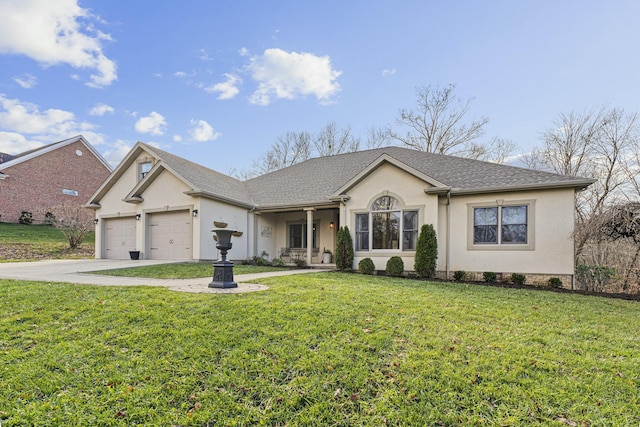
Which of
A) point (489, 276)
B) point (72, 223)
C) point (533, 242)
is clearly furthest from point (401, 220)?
point (72, 223)

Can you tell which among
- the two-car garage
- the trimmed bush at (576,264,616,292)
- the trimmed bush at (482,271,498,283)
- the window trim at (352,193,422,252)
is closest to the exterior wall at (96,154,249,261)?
the two-car garage

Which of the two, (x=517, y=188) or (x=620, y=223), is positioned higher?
(x=517, y=188)

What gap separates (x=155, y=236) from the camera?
600 inches

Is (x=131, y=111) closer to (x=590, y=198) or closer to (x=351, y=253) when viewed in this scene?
(x=351, y=253)

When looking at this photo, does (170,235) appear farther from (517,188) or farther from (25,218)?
(25,218)

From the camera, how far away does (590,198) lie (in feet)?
63.6

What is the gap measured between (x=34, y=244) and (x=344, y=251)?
1720cm

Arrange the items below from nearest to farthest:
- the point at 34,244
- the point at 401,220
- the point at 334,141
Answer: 1. the point at 401,220
2. the point at 34,244
3. the point at 334,141

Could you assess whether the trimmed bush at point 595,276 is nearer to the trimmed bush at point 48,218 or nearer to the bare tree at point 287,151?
the bare tree at point 287,151

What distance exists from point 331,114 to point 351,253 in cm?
1718

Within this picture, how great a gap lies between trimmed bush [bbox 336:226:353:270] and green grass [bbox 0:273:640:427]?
6614 mm

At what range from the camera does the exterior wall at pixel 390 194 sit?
1192 cm

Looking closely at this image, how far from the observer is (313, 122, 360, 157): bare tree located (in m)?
29.5

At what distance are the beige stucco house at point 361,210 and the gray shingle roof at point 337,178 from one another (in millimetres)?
58
